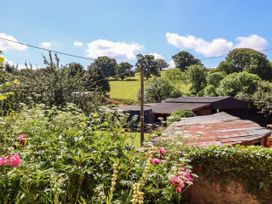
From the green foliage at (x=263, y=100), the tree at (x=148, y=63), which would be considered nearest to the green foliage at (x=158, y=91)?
the green foliage at (x=263, y=100)

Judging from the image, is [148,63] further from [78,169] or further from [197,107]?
[78,169]

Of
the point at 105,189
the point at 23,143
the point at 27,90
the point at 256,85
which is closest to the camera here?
the point at 105,189

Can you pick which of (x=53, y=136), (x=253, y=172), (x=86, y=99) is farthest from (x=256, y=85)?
(x=53, y=136)

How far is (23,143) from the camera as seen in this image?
13.9ft

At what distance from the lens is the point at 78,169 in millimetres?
3666

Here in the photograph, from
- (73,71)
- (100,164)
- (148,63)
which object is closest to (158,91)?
(148,63)

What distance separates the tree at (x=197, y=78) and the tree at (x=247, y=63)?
1095 centimetres

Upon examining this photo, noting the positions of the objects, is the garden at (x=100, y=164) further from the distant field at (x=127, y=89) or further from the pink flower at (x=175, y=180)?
the distant field at (x=127, y=89)

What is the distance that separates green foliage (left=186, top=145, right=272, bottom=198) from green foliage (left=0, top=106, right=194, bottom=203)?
4.01ft

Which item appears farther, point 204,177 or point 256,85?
point 256,85

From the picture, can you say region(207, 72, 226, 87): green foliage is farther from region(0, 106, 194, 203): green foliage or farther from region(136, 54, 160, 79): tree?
region(0, 106, 194, 203): green foliage

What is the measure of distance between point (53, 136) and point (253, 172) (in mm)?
3604

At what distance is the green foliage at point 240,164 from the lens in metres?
5.42

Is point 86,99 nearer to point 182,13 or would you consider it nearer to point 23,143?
point 182,13
